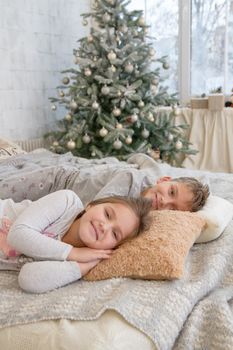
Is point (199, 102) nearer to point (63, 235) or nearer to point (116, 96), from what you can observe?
point (116, 96)

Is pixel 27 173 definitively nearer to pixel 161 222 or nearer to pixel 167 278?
pixel 161 222

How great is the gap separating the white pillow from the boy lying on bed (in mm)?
49

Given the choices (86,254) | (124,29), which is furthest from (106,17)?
(86,254)

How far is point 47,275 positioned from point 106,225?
235mm

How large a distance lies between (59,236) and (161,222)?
1.09ft

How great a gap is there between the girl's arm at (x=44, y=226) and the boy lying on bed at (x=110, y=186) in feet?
1.20

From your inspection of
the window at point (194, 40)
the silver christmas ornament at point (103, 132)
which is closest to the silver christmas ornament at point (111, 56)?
the silver christmas ornament at point (103, 132)

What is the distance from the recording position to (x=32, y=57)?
3.72 meters

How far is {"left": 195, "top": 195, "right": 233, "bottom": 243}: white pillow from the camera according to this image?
53.7 inches

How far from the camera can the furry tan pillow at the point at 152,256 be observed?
1057 mm

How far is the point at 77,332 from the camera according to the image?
33.8 inches

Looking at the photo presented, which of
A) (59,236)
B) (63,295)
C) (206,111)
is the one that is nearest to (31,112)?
(206,111)

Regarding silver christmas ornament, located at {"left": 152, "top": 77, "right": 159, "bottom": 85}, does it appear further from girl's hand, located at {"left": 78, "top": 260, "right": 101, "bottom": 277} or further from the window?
girl's hand, located at {"left": 78, "top": 260, "right": 101, "bottom": 277}

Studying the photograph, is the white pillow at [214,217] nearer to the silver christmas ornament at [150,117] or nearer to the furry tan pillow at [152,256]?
the furry tan pillow at [152,256]
